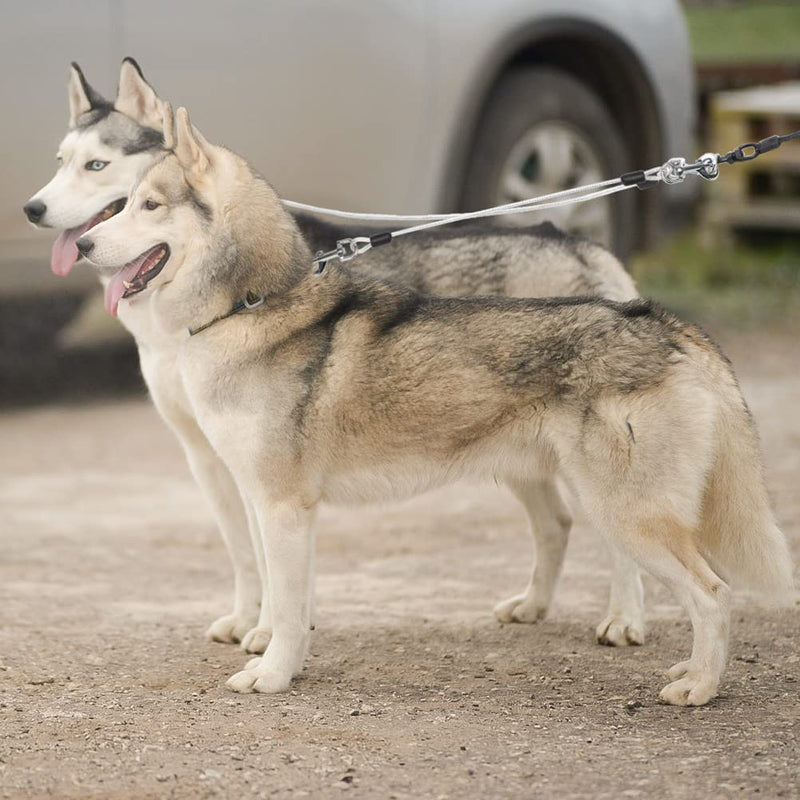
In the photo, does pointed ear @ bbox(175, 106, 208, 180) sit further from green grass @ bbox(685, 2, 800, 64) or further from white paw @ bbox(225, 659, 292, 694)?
green grass @ bbox(685, 2, 800, 64)

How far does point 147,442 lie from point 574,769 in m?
4.25

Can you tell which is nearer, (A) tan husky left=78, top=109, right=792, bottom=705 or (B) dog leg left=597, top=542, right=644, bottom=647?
(A) tan husky left=78, top=109, right=792, bottom=705

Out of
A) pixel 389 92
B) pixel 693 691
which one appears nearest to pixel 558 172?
pixel 389 92

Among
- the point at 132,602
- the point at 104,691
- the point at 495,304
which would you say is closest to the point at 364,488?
the point at 495,304

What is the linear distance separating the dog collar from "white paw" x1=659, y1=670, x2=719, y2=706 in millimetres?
1586

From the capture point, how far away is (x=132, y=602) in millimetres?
5145

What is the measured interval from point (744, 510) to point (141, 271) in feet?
5.96

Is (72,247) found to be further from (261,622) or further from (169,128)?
(261,622)

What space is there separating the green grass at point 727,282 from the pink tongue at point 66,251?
5124 mm

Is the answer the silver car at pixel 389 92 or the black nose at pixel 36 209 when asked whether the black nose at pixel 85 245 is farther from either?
the silver car at pixel 389 92

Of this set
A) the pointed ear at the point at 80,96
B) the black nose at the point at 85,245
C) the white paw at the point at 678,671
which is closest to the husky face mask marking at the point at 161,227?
the black nose at the point at 85,245

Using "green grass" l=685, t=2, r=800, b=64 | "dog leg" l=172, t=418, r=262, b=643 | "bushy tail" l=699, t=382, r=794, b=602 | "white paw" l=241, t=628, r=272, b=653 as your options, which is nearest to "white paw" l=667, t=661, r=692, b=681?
"bushy tail" l=699, t=382, r=794, b=602

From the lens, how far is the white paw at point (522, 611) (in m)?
4.84

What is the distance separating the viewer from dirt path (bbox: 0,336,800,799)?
3457 millimetres
